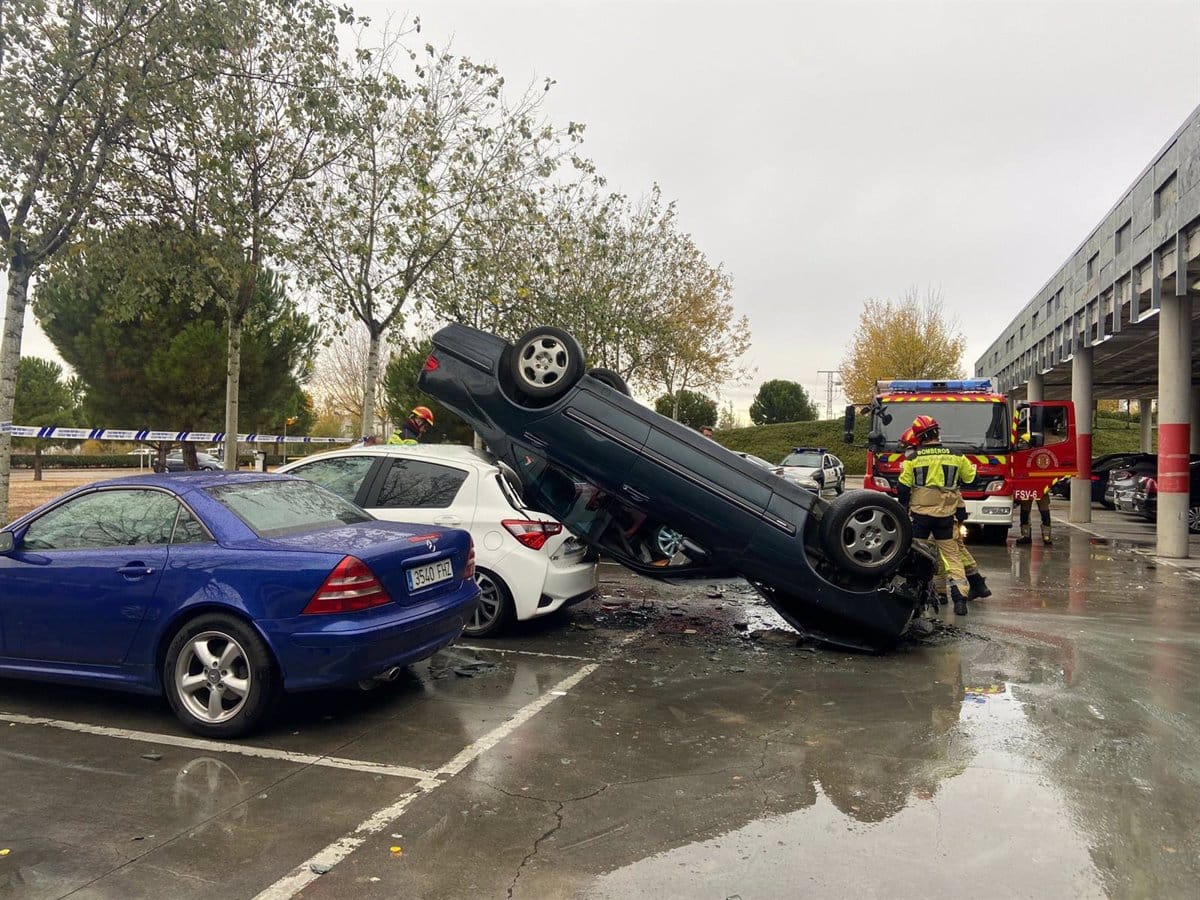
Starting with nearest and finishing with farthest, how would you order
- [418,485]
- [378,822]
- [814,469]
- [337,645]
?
[378,822] < [337,645] < [418,485] < [814,469]

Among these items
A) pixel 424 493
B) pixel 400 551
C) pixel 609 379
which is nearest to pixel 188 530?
pixel 400 551

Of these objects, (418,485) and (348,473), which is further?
(348,473)

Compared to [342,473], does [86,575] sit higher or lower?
lower

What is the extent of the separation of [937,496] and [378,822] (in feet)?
20.7

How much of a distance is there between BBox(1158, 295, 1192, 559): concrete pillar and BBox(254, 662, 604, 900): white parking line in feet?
38.8

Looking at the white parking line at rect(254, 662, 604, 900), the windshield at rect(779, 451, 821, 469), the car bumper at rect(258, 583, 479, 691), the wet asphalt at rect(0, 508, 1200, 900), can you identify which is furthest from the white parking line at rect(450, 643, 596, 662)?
the windshield at rect(779, 451, 821, 469)

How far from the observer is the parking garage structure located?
1186cm

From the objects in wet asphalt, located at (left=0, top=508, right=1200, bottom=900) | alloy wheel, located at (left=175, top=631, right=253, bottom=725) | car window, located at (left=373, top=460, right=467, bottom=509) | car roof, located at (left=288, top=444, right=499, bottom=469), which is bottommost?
wet asphalt, located at (left=0, top=508, right=1200, bottom=900)

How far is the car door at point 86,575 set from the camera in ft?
15.3

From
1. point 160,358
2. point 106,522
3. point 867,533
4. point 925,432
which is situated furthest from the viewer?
point 160,358

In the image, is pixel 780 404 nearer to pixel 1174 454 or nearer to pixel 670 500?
pixel 1174 454

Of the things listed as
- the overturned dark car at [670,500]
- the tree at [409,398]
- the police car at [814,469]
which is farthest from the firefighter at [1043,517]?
the tree at [409,398]

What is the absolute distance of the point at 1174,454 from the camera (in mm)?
12922

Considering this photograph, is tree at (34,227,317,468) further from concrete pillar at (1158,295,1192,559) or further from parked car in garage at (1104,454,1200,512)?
parked car in garage at (1104,454,1200,512)
